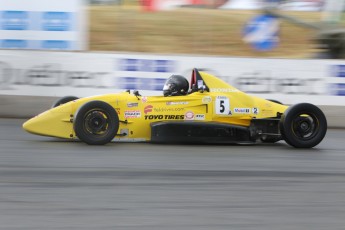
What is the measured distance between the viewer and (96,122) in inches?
361

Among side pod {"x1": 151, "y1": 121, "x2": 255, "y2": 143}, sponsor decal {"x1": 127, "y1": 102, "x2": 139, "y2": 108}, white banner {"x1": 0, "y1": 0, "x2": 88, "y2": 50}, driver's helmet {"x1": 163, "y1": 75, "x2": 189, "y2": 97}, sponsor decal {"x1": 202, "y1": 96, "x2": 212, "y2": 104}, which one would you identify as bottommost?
side pod {"x1": 151, "y1": 121, "x2": 255, "y2": 143}

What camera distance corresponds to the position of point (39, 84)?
1391 centimetres

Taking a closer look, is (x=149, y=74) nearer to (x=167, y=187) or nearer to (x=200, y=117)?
(x=200, y=117)

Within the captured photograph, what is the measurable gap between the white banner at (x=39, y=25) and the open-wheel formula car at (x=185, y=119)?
441 cm

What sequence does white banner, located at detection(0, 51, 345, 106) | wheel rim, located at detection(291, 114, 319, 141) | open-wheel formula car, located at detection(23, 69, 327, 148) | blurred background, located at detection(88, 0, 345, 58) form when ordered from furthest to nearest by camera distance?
1. blurred background, located at detection(88, 0, 345, 58)
2. white banner, located at detection(0, 51, 345, 106)
3. wheel rim, located at detection(291, 114, 319, 141)
4. open-wheel formula car, located at detection(23, 69, 327, 148)

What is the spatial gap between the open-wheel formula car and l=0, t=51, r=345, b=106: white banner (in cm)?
381

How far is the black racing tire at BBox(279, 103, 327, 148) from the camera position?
9.67 metres

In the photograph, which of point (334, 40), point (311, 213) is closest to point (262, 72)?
point (334, 40)

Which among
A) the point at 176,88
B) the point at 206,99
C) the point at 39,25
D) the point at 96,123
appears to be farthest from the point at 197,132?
the point at 39,25

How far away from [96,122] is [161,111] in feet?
3.15

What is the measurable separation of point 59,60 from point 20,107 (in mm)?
1251

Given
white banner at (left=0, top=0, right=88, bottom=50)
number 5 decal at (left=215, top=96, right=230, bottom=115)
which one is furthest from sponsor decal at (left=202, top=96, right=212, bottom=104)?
white banner at (left=0, top=0, right=88, bottom=50)

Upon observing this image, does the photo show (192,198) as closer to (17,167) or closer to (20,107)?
(17,167)

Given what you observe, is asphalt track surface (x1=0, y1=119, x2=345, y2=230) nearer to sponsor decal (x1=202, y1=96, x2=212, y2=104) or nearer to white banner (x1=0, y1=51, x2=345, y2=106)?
sponsor decal (x1=202, y1=96, x2=212, y2=104)
